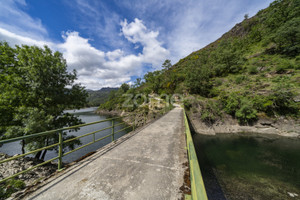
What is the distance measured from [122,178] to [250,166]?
12.2 meters

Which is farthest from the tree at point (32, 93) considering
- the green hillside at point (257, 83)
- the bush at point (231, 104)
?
Result: the bush at point (231, 104)

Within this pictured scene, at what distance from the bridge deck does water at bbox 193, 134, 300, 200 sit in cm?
656

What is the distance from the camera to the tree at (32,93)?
262 inches

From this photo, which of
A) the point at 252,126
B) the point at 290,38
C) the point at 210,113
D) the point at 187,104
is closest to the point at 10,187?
the point at 187,104

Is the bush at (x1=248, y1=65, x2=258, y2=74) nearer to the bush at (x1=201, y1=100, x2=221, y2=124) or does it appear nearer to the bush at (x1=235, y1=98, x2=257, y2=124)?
the bush at (x1=235, y1=98, x2=257, y2=124)

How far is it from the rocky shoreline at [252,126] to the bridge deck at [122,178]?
15.6 meters

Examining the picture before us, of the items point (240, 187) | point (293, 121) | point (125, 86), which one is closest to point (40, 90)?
point (240, 187)

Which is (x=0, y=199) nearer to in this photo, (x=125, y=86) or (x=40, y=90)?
(x=40, y=90)

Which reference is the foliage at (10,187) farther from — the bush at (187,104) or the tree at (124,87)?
the tree at (124,87)

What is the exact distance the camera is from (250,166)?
8.95 metres

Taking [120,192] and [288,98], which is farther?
[288,98]

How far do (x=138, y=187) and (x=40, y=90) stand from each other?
387 inches

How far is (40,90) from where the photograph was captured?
24.6 feet

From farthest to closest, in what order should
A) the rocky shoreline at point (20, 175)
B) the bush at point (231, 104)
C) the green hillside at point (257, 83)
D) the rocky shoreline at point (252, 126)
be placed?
the bush at point (231, 104)
the green hillside at point (257, 83)
the rocky shoreline at point (252, 126)
the rocky shoreline at point (20, 175)
